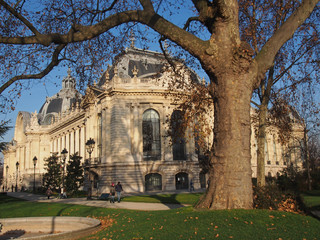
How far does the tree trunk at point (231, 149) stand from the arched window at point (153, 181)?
107 feet

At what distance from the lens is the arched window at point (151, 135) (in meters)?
43.9

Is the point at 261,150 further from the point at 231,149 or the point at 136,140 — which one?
the point at 136,140

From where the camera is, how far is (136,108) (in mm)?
44125

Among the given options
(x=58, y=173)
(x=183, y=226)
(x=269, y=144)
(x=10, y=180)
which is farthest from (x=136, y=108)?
(x=10, y=180)

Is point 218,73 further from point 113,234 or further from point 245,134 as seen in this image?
point 113,234

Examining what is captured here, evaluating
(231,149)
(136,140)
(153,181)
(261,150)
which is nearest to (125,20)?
(231,149)

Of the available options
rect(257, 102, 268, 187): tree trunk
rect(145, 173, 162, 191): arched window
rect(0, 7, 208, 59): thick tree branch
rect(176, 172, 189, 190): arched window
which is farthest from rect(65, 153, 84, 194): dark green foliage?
rect(0, 7, 208, 59): thick tree branch

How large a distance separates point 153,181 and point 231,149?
3376 centimetres

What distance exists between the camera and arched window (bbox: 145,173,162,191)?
42812 millimetres

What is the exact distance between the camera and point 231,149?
10.2m


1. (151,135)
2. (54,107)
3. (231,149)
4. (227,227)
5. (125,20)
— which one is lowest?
(227,227)

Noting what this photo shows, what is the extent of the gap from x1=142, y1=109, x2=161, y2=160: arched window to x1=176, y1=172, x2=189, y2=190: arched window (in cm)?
361

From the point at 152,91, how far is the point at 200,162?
10.8 meters

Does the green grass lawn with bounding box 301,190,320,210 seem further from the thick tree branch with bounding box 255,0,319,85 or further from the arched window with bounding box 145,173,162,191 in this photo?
the arched window with bounding box 145,173,162,191
